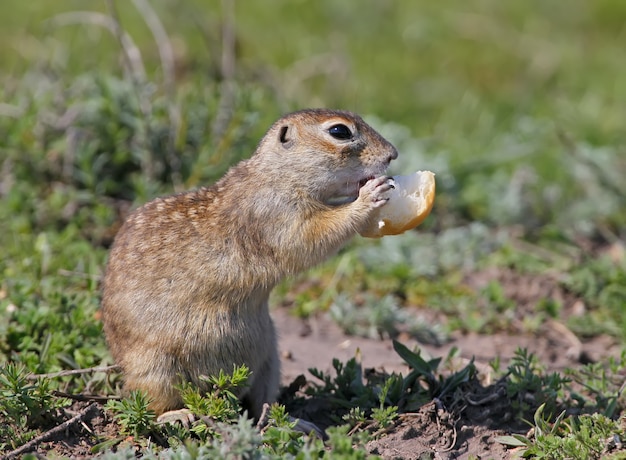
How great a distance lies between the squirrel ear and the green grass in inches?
50.3

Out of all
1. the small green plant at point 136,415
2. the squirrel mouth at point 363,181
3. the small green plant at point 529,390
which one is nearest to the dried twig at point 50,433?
the small green plant at point 136,415

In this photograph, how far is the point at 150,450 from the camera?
3.87m

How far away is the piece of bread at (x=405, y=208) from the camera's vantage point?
4355 millimetres

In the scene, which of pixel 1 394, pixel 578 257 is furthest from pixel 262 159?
pixel 578 257

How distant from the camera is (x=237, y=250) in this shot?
4.33 meters

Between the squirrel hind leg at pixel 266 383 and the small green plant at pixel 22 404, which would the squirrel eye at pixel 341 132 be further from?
the small green plant at pixel 22 404

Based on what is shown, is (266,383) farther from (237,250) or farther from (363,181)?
(363,181)

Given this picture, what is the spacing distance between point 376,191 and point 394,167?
2784 millimetres

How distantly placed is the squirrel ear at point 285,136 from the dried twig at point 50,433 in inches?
60.4

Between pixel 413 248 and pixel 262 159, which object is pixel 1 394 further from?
pixel 413 248

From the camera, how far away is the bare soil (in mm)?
4133

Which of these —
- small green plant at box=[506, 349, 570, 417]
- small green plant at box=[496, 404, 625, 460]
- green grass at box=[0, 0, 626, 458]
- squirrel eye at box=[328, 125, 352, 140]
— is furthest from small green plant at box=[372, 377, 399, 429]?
squirrel eye at box=[328, 125, 352, 140]

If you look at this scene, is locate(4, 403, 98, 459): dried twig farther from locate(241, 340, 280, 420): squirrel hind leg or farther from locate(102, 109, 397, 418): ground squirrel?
locate(241, 340, 280, 420): squirrel hind leg

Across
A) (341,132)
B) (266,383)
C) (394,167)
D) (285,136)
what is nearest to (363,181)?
(341,132)
